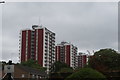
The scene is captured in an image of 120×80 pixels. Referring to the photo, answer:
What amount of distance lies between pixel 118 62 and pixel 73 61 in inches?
3152

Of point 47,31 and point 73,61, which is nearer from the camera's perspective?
point 47,31

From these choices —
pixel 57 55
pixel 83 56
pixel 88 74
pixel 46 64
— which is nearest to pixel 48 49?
pixel 46 64

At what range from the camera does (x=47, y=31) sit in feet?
347

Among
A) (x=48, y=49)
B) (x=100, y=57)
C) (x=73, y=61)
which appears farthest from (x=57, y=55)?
(x=100, y=57)

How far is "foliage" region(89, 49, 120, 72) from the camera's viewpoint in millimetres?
52594

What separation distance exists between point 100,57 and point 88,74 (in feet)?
84.9

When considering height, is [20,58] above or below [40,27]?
below

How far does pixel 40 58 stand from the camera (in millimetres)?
100188

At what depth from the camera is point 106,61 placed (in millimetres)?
53594

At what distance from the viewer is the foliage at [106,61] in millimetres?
52594

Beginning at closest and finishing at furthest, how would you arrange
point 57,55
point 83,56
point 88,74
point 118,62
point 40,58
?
point 88,74 < point 118,62 < point 40,58 < point 57,55 < point 83,56

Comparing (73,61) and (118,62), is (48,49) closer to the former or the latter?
(73,61)

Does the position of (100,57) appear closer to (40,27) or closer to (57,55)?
(40,27)

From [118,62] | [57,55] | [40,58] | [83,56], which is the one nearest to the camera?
[118,62]
